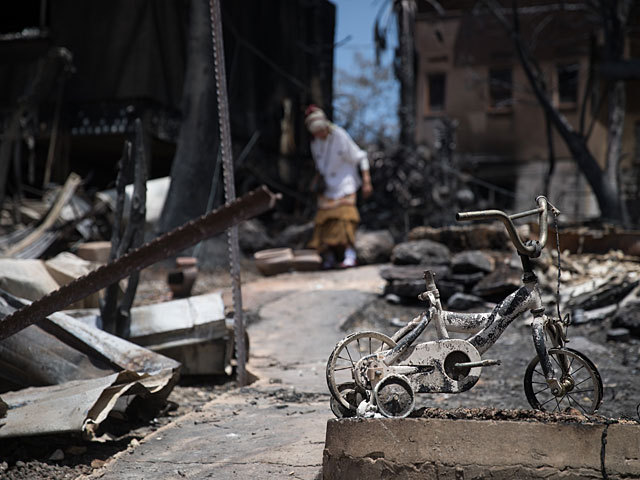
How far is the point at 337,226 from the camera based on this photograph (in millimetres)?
8922

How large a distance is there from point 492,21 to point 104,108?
29.7 feet

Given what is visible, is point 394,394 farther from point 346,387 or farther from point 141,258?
point 141,258

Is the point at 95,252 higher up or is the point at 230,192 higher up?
the point at 230,192

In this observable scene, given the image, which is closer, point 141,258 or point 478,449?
point 478,449

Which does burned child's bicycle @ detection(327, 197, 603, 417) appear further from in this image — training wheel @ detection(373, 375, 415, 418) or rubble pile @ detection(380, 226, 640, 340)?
rubble pile @ detection(380, 226, 640, 340)

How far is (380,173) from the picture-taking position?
12047 millimetres

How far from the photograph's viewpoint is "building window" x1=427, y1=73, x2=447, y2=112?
16.4m

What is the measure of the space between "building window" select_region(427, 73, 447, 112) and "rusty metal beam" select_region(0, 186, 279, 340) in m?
13.7

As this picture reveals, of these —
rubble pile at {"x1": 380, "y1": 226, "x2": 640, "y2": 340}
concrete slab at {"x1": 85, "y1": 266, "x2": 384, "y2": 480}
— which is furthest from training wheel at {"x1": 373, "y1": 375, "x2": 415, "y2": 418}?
rubble pile at {"x1": 380, "y1": 226, "x2": 640, "y2": 340}

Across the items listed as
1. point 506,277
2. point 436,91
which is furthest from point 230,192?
point 436,91

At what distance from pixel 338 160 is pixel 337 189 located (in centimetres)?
38

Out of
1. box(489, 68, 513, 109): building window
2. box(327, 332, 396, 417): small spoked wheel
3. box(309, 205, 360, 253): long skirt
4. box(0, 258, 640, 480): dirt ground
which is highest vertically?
box(489, 68, 513, 109): building window

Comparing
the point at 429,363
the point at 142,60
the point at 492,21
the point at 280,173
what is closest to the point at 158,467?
the point at 429,363

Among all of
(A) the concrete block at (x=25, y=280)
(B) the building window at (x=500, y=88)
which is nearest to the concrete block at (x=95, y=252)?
(A) the concrete block at (x=25, y=280)
